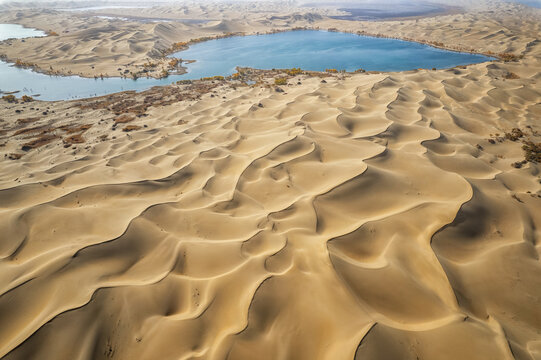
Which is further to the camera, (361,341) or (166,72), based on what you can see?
(166,72)

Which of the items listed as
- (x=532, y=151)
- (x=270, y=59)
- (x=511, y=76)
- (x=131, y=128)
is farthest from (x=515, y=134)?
(x=270, y=59)

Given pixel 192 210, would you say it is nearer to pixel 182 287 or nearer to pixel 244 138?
pixel 182 287

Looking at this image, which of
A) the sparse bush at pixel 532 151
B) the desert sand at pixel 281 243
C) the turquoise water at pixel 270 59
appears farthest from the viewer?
the turquoise water at pixel 270 59

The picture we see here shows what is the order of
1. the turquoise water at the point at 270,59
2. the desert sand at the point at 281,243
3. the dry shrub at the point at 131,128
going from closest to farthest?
the desert sand at the point at 281,243, the dry shrub at the point at 131,128, the turquoise water at the point at 270,59

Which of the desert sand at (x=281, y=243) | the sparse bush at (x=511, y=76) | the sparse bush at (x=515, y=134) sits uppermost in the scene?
the desert sand at (x=281, y=243)

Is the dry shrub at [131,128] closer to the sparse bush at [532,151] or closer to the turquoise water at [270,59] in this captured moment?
the turquoise water at [270,59]

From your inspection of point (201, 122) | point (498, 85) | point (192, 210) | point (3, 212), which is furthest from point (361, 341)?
point (498, 85)

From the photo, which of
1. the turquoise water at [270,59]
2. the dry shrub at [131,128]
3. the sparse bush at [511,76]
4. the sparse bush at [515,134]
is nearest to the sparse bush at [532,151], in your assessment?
the sparse bush at [515,134]

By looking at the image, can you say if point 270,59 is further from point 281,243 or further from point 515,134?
point 281,243
